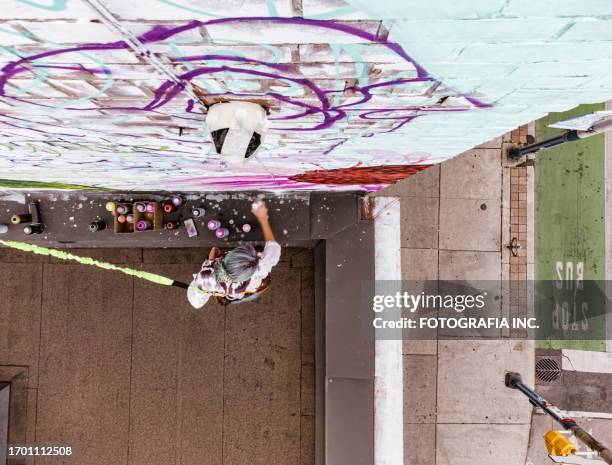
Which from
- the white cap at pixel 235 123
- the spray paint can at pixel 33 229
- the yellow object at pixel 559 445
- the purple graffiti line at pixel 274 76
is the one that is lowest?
the yellow object at pixel 559 445

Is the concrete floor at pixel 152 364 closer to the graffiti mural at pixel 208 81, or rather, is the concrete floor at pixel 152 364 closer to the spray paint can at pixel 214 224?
the spray paint can at pixel 214 224

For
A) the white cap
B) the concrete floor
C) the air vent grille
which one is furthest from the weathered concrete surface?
the white cap

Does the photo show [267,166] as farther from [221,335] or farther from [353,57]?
[221,335]

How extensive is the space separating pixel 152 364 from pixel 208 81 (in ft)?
13.9

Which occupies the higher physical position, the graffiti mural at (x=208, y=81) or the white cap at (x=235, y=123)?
the graffiti mural at (x=208, y=81)

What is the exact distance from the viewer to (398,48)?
1.05 meters

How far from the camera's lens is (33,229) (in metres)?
3.96

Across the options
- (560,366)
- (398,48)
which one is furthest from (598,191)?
(398,48)

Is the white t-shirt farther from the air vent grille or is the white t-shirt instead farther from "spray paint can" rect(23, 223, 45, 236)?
the air vent grille

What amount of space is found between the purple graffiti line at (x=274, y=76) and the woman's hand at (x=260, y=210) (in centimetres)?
238

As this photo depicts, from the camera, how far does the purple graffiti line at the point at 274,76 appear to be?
972 mm

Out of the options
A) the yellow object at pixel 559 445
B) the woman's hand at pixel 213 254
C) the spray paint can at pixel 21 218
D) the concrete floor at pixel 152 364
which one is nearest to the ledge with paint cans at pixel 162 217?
the spray paint can at pixel 21 218

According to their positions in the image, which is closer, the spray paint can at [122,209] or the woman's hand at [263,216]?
the spray paint can at [122,209]

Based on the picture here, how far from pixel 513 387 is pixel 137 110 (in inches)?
197
